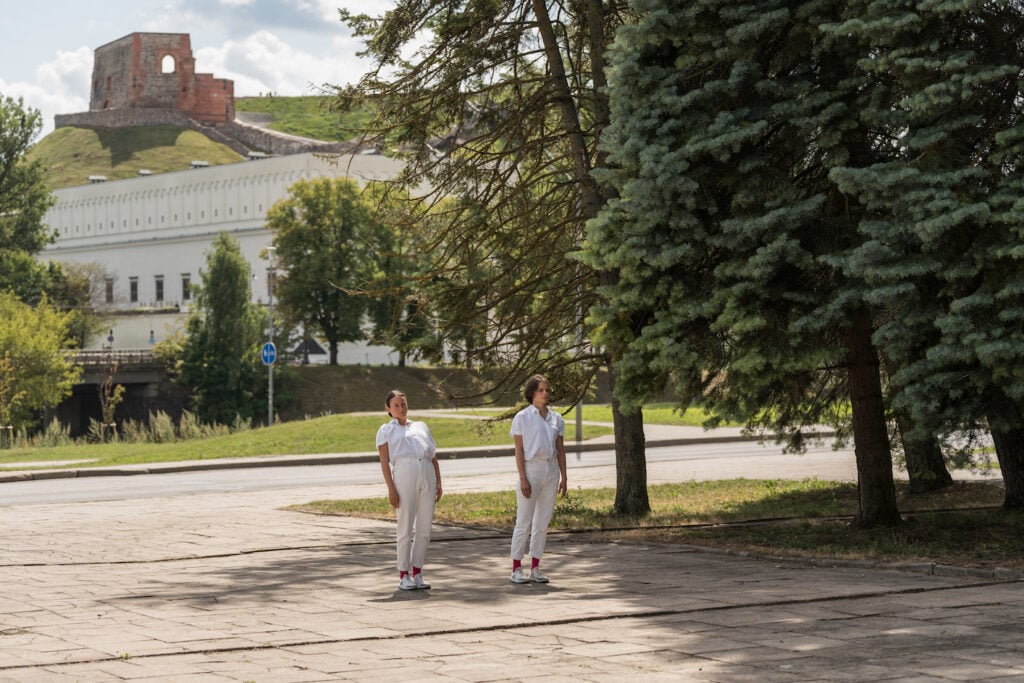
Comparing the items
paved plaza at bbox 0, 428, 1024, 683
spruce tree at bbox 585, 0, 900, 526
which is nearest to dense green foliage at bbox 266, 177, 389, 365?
paved plaza at bbox 0, 428, 1024, 683

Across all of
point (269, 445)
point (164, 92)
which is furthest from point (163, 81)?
point (269, 445)

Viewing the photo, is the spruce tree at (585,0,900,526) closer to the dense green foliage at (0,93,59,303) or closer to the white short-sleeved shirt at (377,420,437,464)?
the white short-sleeved shirt at (377,420,437,464)

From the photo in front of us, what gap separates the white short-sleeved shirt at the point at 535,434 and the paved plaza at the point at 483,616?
1.13 metres

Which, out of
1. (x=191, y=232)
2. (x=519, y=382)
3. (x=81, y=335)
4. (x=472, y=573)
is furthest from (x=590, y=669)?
(x=191, y=232)

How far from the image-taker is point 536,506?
1234 centimetres

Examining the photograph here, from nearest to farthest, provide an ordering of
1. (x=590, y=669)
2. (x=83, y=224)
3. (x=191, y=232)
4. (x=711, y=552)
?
(x=590, y=669)
(x=711, y=552)
(x=191, y=232)
(x=83, y=224)

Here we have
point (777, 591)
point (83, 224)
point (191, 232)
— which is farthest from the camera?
point (83, 224)

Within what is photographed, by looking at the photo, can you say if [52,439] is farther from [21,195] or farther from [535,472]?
[21,195]

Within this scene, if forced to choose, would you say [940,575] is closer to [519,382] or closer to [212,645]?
[212,645]

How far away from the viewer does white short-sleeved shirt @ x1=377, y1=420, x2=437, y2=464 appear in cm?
1196

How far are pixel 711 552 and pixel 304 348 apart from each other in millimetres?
68357

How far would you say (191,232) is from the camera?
4242 inches

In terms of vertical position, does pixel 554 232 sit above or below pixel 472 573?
above

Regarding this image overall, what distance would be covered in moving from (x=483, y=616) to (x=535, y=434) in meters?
2.18
